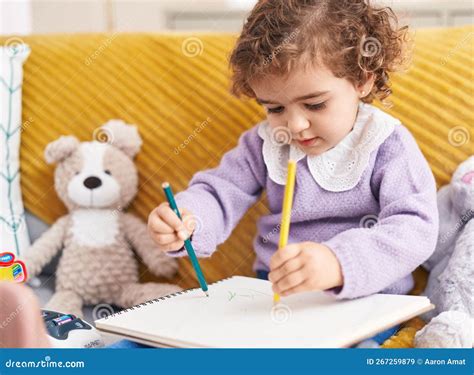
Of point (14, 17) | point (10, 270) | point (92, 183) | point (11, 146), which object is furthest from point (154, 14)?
point (10, 270)

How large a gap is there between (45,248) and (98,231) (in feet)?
0.31

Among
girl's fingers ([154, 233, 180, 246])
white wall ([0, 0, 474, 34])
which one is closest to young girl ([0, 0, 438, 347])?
girl's fingers ([154, 233, 180, 246])

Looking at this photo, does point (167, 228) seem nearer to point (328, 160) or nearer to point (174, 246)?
point (174, 246)

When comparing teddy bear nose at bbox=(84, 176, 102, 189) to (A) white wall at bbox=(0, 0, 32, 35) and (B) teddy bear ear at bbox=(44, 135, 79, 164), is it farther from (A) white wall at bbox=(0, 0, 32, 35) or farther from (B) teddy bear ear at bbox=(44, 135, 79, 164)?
(A) white wall at bbox=(0, 0, 32, 35)

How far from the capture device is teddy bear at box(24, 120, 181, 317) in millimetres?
982

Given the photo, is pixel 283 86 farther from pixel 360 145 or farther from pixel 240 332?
pixel 240 332

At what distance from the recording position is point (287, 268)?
646mm

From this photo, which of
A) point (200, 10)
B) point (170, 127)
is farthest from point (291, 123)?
point (200, 10)

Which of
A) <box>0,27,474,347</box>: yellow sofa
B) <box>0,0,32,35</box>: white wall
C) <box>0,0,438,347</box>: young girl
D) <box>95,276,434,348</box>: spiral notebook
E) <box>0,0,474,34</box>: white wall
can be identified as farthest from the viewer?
<box>0,0,474,34</box>: white wall

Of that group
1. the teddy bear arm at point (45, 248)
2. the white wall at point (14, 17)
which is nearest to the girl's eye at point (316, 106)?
the teddy bear arm at point (45, 248)

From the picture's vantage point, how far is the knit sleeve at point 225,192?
838mm

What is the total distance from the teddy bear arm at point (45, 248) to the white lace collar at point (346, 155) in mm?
362

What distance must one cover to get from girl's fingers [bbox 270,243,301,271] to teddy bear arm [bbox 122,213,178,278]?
370mm

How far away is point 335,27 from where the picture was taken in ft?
2.63
